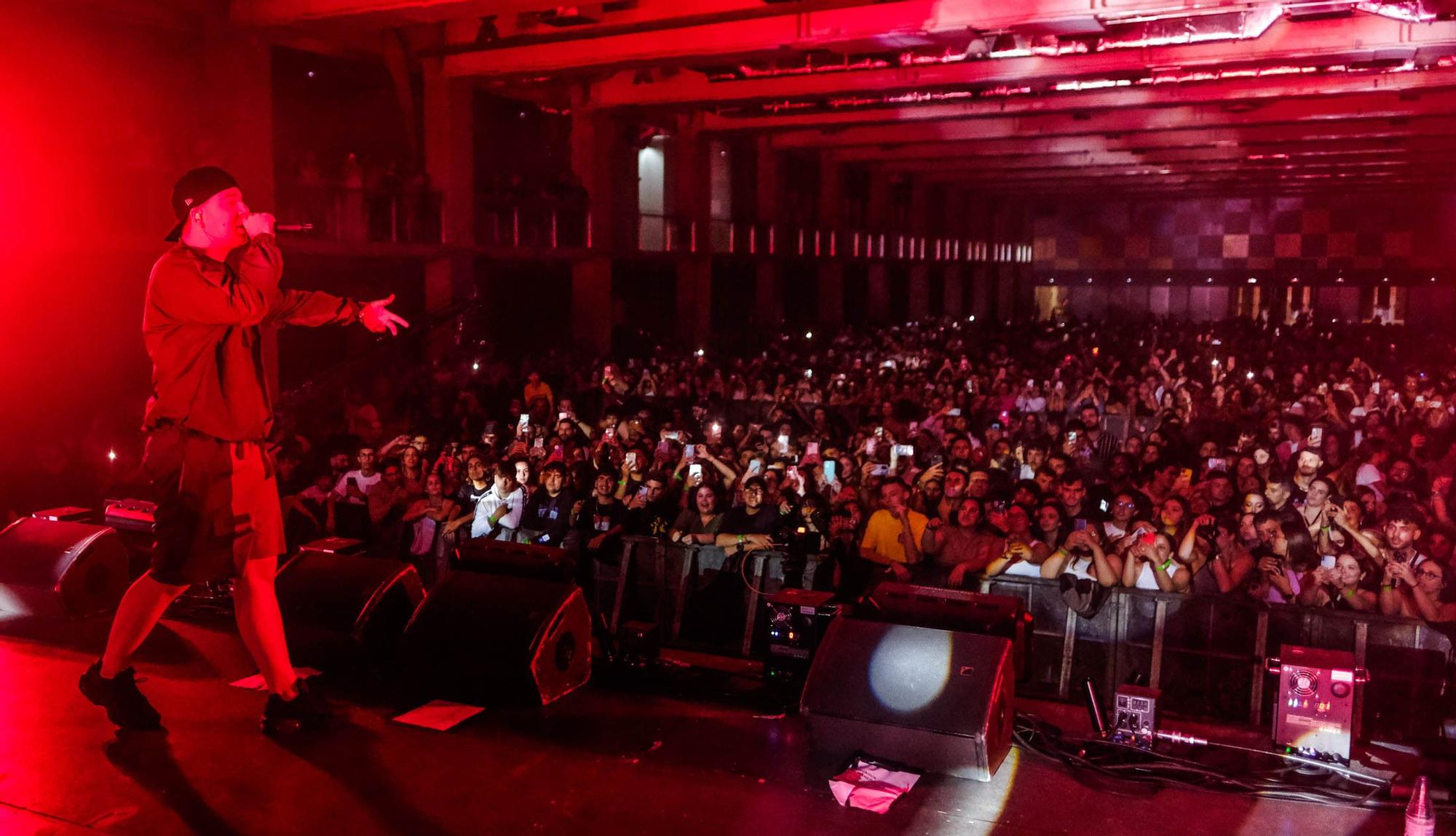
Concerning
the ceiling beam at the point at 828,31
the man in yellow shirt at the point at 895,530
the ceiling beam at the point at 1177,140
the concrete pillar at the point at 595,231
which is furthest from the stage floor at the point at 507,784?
the ceiling beam at the point at 1177,140

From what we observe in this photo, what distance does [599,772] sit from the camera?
358 cm

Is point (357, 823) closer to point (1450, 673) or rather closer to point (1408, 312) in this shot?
point (1450, 673)

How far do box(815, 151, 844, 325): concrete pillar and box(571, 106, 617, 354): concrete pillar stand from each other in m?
7.76

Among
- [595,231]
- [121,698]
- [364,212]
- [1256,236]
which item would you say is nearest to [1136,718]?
[121,698]

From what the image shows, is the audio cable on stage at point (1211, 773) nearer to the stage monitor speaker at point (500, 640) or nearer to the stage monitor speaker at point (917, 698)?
the stage monitor speaker at point (917, 698)

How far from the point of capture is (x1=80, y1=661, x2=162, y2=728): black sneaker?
3.65 meters

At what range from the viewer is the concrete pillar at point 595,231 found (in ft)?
57.2

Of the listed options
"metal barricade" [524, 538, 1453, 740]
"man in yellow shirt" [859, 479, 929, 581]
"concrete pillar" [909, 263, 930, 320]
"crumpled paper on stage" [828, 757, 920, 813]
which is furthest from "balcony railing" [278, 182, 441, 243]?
"concrete pillar" [909, 263, 930, 320]

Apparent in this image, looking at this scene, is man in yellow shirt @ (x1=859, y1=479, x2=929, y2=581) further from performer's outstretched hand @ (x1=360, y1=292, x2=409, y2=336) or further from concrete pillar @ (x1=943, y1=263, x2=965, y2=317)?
concrete pillar @ (x1=943, y1=263, x2=965, y2=317)

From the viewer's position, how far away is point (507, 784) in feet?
11.4

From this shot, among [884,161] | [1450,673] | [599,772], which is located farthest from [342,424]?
[884,161]

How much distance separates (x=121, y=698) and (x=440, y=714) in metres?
0.98

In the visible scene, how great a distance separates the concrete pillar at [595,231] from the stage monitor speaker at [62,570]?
1213cm

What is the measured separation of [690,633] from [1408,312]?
121ft
